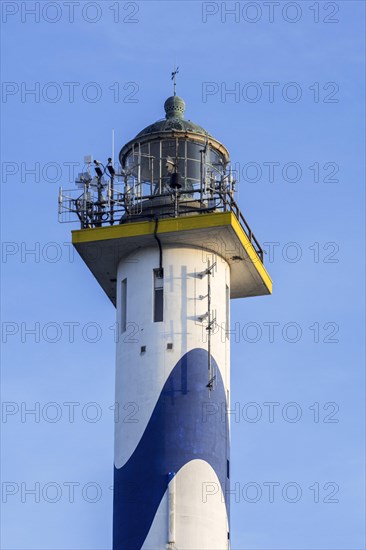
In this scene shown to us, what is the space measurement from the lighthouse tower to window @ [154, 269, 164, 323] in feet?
0.15

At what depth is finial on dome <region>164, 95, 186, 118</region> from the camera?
62500 millimetres

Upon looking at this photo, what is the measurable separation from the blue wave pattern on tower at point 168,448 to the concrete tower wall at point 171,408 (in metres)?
0.03

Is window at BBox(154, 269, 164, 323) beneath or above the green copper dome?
beneath

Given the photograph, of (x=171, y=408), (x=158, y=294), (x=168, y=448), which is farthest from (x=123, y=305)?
(x=168, y=448)

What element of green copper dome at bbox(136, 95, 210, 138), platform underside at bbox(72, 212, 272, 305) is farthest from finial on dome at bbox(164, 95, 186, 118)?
platform underside at bbox(72, 212, 272, 305)

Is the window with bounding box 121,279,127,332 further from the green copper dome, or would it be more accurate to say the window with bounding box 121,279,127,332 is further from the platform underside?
the green copper dome

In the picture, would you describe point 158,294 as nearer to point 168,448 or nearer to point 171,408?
point 171,408

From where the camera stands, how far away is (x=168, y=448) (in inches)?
2192

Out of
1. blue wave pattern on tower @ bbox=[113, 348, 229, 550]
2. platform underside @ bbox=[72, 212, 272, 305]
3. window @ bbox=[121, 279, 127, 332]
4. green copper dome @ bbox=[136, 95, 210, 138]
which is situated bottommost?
blue wave pattern on tower @ bbox=[113, 348, 229, 550]

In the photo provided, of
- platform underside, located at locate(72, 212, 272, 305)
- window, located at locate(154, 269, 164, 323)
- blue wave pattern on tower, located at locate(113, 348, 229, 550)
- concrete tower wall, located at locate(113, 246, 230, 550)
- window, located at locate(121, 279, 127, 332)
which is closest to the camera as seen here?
concrete tower wall, located at locate(113, 246, 230, 550)

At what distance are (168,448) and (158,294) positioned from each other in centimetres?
554

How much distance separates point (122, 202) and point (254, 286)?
19.2 ft

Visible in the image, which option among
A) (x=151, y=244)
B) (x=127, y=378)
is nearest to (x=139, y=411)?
(x=127, y=378)

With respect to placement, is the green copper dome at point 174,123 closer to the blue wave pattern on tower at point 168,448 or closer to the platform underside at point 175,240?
the platform underside at point 175,240
